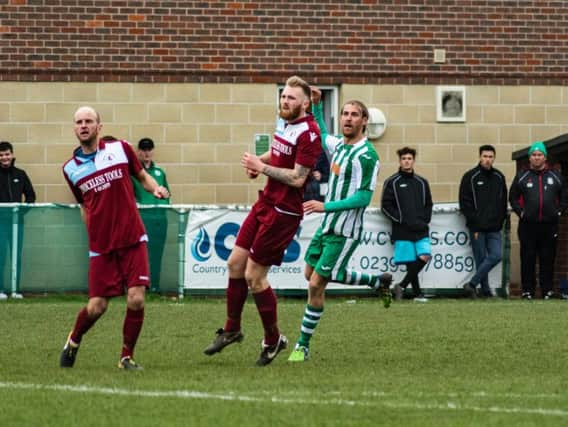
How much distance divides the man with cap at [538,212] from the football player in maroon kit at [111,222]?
11504mm

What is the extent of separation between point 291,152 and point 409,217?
32.3 ft

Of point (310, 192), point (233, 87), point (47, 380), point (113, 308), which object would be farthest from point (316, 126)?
point (233, 87)

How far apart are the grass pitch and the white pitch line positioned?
0.04 feet

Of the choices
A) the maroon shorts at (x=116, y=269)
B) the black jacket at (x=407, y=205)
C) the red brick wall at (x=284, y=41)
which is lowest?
the maroon shorts at (x=116, y=269)

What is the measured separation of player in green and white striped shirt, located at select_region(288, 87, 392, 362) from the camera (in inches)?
444

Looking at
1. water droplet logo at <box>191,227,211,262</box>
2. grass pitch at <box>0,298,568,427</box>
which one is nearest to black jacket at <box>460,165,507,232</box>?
water droplet logo at <box>191,227,211,262</box>

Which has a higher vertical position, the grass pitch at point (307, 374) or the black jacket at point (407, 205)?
the black jacket at point (407, 205)

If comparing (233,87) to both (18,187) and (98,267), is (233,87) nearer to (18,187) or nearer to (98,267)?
(18,187)

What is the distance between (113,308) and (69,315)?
1409 mm

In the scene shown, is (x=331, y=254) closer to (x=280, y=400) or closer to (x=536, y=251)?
(x=280, y=400)

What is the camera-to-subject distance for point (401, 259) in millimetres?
20375

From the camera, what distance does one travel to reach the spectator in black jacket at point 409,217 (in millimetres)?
20312

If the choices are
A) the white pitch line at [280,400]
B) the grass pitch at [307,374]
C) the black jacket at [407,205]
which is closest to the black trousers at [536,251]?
the black jacket at [407,205]

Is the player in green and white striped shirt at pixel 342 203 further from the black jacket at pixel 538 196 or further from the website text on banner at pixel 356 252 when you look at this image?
the black jacket at pixel 538 196
